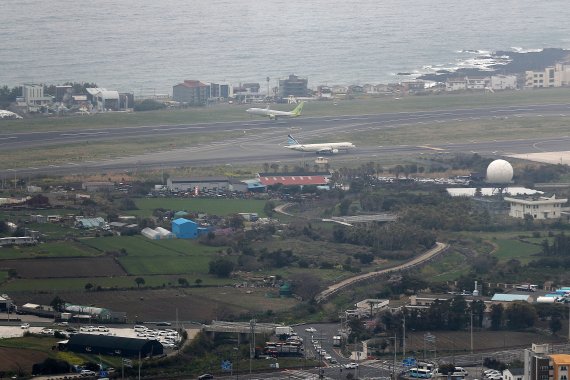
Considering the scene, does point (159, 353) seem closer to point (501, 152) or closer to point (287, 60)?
point (501, 152)

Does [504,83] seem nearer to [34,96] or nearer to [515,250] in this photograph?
[34,96]

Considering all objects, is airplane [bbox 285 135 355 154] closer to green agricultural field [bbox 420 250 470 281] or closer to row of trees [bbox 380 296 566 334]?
green agricultural field [bbox 420 250 470 281]

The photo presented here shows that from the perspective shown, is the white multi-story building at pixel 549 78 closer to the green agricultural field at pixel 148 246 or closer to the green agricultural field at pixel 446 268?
the green agricultural field at pixel 446 268

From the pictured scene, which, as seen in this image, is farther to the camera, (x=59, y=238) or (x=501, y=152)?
(x=501, y=152)

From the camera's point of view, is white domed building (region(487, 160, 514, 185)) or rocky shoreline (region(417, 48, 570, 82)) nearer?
white domed building (region(487, 160, 514, 185))

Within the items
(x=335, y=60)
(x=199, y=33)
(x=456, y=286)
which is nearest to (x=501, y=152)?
(x=456, y=286)

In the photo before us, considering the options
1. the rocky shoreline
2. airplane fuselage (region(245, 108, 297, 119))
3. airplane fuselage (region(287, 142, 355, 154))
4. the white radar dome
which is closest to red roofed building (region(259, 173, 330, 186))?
the white radar dome
